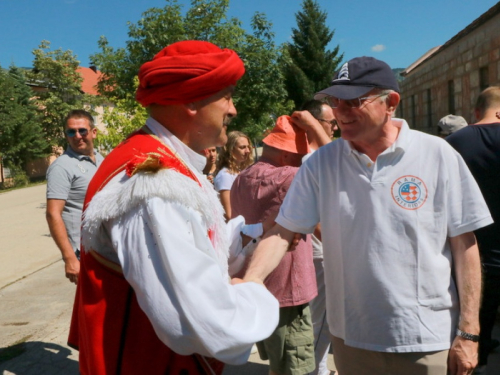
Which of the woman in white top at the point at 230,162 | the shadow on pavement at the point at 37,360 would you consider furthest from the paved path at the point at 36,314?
the woman in white top at the point at 230,162

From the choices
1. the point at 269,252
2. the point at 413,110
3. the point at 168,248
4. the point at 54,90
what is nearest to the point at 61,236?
the point at 269,252

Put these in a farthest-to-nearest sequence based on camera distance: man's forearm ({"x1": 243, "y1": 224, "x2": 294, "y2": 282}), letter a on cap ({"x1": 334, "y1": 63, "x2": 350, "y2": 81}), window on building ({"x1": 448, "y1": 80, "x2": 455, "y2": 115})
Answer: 1. window on building ({"x1": 448, "y1": 80, "x2": 455, "y2": 115})
2. letter a on cap ({"x1": 334, "y1": 63, "x2": 350, "y2": 81})
3. man's forearm ({"x1": 243, "y1": 224, "x2": 294, "y2": 282})

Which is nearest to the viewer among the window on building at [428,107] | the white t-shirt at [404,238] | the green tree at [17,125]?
the white t-shirt at [404,238]

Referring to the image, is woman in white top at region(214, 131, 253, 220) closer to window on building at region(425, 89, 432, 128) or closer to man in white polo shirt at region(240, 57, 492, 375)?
man in white polo shirt at region(240, 57, 492, 375)

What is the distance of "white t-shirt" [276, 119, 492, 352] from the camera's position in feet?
6.94

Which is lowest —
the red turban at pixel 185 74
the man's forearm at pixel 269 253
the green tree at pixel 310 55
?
the man's forearm at pixel 269 253

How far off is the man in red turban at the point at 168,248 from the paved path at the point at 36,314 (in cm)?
275

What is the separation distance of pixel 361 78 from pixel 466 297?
104 cm

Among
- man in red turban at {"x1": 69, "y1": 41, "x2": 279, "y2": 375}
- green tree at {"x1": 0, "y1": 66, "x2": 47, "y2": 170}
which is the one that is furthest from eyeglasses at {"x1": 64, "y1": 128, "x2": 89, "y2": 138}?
green tree at {"x1": 0, "y1": 66, "x2": 47, "y2": 170}

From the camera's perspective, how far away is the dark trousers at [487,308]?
3.51 metres

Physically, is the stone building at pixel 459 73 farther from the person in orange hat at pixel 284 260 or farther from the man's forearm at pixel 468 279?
the man's forearm at pixel 468 279

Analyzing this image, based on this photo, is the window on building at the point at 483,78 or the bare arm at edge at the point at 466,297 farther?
the window on building at the point at 483,78

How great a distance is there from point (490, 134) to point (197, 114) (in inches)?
101

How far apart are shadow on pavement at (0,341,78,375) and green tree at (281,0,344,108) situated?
38880mm
